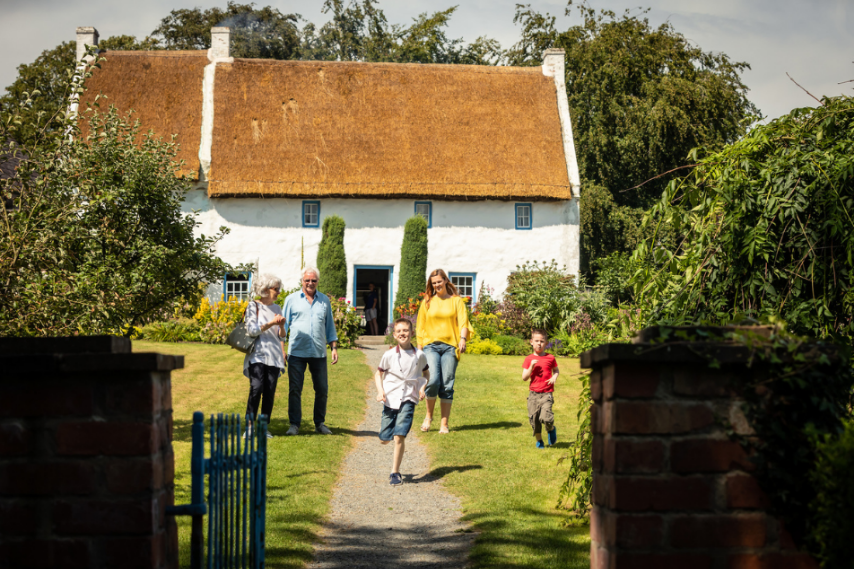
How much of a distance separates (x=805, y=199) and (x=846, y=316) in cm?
70

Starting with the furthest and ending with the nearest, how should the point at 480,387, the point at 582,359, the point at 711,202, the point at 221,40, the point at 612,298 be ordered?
the point at 221,40 < the point at 612,298 < the point at 480,387 < the point at 711,202 < the point at 582,359

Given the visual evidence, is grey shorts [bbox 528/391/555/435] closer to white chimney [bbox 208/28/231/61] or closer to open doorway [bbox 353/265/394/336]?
open doorway [bbox 353/265/394/336]

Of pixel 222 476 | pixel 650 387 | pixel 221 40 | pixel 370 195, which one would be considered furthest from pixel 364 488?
pixel 221 40

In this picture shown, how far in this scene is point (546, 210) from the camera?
83.0 ft

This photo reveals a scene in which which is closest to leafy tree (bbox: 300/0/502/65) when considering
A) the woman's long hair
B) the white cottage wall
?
the white cottage wall

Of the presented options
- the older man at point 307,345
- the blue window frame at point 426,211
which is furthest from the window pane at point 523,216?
the older man at point 307,345

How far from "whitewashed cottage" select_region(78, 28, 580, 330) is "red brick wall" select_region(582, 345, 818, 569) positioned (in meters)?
21.9

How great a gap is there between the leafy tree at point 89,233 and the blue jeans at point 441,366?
2.67m

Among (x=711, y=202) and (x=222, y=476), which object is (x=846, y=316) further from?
(x=222, y=476)

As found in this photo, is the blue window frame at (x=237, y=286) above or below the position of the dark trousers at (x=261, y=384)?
above

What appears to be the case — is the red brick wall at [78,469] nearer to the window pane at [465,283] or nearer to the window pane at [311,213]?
the window pane at [311,213]

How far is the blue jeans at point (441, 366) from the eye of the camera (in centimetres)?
959

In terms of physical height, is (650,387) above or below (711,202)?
below

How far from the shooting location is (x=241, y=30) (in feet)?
126
